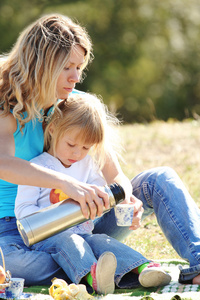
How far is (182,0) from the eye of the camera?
21625 mm

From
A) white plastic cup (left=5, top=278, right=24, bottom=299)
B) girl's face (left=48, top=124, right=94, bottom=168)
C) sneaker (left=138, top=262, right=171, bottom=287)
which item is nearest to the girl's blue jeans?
sneaker (left=138, top=262, right=171, bottom=287)

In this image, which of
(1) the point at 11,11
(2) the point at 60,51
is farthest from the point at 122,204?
(1) the point at 11,11

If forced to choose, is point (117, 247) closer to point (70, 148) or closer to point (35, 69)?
point (70, 148)

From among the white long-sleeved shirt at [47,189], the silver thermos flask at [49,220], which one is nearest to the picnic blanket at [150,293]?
the silver thermos flask at [49,220]

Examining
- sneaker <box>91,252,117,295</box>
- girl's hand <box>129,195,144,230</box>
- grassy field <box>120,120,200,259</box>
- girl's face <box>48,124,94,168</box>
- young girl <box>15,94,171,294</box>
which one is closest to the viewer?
sneaker <box>91,252,117,295</box>

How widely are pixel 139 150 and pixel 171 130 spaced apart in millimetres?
945

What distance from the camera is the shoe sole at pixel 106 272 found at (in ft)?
8.61

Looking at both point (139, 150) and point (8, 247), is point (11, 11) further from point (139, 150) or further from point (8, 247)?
point (8, 247)

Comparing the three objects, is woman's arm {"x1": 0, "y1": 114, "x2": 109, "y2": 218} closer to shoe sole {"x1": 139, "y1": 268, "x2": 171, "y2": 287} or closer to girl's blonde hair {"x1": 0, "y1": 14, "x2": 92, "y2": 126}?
girl's blonde hair {"x1": 0, "y1": 14, "x2": 92, "y2": 126}

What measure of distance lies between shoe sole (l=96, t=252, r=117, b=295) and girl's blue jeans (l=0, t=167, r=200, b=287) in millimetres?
99

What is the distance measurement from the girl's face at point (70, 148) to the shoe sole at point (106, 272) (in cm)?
76

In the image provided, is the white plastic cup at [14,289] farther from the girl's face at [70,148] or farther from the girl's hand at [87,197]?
the girl's face at [70,148]

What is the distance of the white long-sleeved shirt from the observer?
300cm

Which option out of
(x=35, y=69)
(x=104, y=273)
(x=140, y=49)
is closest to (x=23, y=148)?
(x=35, y=69)
